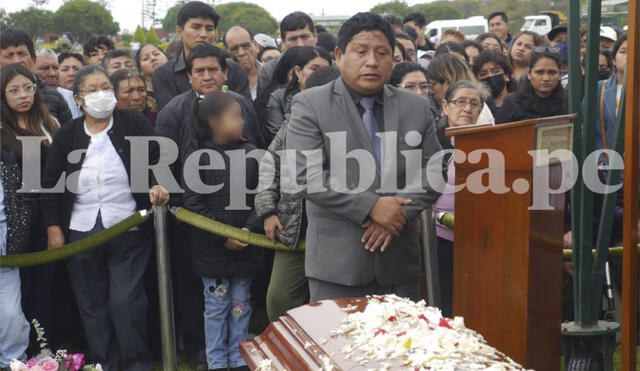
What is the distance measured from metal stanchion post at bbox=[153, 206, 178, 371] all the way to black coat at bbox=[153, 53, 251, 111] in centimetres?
155

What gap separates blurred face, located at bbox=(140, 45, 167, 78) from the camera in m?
8.25

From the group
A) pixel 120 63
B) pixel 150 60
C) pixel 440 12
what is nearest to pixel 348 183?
pixel 120 63

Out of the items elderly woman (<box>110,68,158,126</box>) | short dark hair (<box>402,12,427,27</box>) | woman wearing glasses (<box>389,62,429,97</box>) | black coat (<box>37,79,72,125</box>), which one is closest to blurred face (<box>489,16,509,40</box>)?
short dark hair (<box>402,12,427,27</box>)

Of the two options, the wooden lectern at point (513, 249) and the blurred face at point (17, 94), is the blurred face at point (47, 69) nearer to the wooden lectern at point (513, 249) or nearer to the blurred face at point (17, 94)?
the blurred face at point (17, 94)

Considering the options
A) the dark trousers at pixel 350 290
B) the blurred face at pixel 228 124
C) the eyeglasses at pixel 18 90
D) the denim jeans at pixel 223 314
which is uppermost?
the eyeglasses at pixel 18 90

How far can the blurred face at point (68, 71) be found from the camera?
8.09 metres

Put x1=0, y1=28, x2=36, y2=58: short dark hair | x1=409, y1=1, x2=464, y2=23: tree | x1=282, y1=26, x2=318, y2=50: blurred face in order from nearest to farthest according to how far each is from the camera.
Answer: x1=0, y1=28, x2=36, y2=58: short dark hair < x1=282, y1=26, x2=318, y2=50: blurred face < x1=409, y1=1, x2=464, y2=23: tree

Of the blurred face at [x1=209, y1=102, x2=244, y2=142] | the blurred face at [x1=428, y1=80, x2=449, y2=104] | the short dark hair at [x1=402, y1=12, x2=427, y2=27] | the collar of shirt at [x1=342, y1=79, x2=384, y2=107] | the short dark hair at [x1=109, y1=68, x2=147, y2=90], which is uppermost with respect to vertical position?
the short dark hair at [x1=402, y1=12, x2=427, y2=27]

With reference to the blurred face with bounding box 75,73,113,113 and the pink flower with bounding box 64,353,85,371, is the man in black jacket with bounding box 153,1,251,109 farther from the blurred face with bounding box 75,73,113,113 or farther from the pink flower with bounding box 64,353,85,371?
the pink flower with bounding box 64,353,85,371

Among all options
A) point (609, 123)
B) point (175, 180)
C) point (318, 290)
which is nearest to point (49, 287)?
point (175, 180)

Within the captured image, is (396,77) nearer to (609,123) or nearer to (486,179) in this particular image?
(609,123)

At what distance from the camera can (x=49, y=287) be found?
5.49 m

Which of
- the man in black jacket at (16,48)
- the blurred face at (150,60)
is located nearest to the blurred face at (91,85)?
the man in black jacket at (16,48)

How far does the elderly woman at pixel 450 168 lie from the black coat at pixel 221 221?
1112 mm
